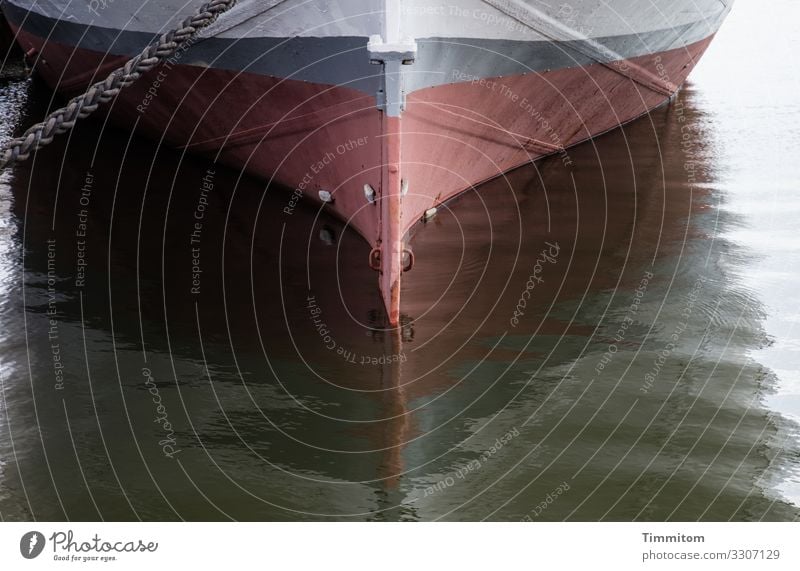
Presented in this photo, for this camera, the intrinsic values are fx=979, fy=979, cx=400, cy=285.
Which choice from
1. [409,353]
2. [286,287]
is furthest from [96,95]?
[409,353]

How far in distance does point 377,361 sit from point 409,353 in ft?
0.64

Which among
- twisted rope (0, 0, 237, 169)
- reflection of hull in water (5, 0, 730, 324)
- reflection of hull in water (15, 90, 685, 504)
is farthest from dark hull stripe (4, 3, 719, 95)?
reflection of hull in water (15, 90, 685, 504)

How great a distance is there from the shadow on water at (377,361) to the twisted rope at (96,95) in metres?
1.32

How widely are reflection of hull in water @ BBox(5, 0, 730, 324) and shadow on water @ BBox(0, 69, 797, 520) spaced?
395mm

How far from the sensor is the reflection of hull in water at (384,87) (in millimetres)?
5805

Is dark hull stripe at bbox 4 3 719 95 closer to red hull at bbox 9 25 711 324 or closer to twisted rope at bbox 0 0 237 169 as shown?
red hull at bbox 9 25 711 324

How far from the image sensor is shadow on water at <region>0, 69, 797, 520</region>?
4199mm

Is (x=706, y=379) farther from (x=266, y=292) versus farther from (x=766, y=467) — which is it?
(x=266, y=292)

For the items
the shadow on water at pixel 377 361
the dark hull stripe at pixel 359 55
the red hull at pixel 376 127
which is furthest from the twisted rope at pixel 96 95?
the shadow on water at pixel 377 361

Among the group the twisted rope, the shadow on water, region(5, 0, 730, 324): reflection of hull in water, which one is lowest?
the shadow on water

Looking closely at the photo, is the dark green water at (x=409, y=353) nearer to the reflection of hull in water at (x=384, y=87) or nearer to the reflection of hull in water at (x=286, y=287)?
the reflection of hull in water at (x=286, y=287)

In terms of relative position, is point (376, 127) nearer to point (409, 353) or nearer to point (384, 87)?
point (384, 87)

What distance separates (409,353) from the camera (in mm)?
5359

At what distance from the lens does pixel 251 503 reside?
13.4ft
